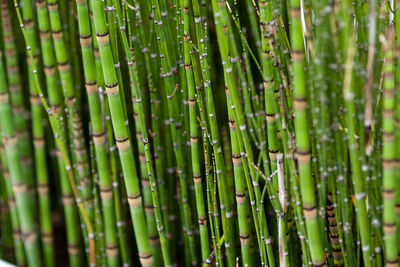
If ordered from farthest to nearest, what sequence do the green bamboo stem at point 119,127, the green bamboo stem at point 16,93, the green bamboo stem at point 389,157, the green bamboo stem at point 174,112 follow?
the green bamboo stem at point 16,93, the green bamboo stem at point 174,112, the green bamboo stem at point 119,127, the green bamboo stem at point 389,157

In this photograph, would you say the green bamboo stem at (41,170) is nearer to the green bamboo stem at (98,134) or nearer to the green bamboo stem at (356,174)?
the green bamboo stem at (98,134)

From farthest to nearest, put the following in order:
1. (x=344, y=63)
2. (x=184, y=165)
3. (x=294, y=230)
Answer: (x=184, y=165)
(x=294, y=230)
(x=344, y=63)

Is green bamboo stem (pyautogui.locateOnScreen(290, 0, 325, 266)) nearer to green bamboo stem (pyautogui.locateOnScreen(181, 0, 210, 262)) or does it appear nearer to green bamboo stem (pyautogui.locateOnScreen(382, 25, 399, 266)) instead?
green bamboo stem (pyautogui.locateOnScreen(382, 25, 399, 266))

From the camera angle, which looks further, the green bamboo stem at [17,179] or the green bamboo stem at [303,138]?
the green bamboo stem at [17,179]

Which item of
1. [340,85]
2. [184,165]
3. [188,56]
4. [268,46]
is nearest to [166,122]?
[184,165]

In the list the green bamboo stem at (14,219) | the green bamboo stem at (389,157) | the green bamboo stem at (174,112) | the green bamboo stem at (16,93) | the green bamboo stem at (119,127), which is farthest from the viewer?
the green bamboo stem at (14,219)

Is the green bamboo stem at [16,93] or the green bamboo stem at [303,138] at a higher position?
the green bamboo stem at [16,93]

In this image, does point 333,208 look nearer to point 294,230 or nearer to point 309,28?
point 294,230

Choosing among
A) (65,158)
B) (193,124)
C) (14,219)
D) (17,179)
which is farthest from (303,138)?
(14,219)

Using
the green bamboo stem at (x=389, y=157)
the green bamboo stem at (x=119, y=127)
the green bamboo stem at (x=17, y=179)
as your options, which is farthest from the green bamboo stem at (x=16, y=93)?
the green bamboo stem at (x=389, y=157)
